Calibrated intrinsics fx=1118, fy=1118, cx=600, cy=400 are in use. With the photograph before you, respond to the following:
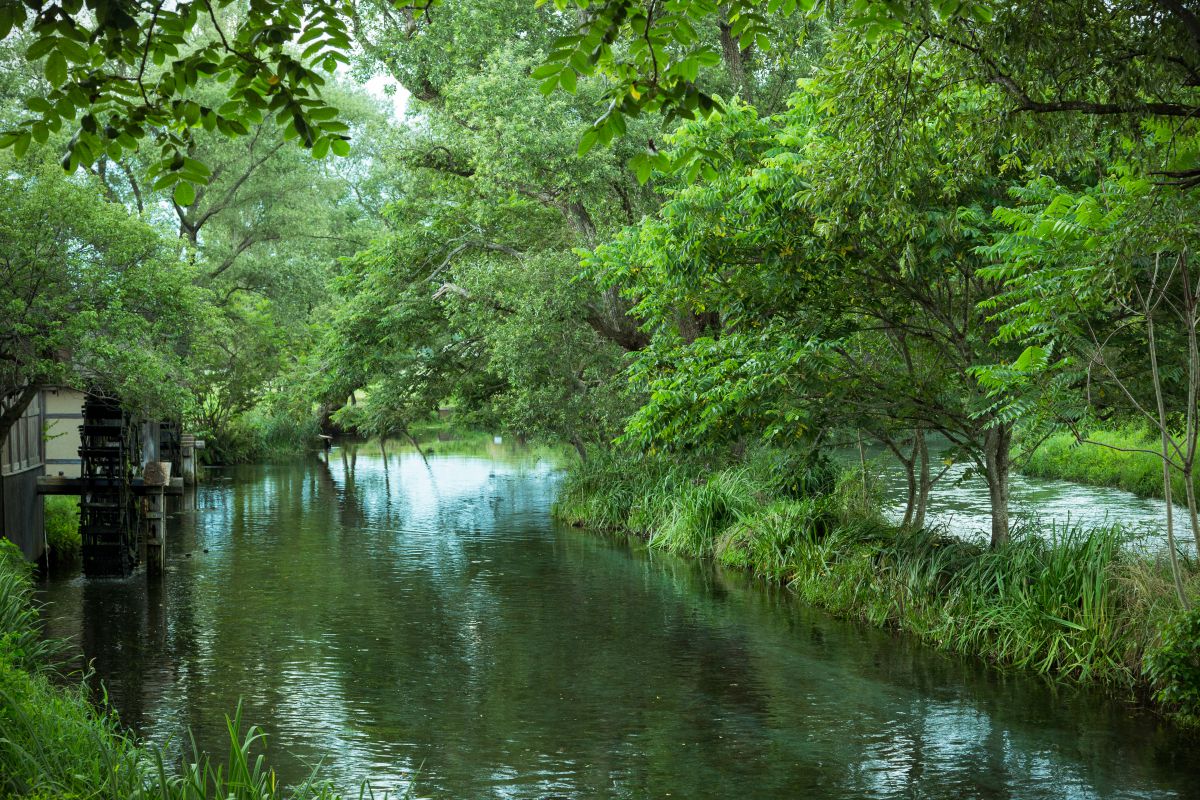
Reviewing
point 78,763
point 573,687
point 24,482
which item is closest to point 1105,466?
point 573,687

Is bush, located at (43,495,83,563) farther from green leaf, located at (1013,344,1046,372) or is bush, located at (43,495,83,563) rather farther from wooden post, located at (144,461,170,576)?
green leaf, located at (1013,344,1046,372)

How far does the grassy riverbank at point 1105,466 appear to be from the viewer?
81.3 ft

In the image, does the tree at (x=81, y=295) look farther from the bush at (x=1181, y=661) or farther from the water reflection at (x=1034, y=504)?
the bush at (x=1181, y=661)

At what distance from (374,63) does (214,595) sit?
508 inches

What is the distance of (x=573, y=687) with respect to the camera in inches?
473

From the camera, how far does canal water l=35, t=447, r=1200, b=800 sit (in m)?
9.20

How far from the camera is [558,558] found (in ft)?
67.3

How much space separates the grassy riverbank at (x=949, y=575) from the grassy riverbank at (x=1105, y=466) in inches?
331

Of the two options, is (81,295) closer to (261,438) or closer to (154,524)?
(154,524)

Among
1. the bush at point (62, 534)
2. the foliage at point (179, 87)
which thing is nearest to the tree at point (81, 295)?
the bush at point (62, 534)

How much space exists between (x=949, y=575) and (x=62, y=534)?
1622 cm

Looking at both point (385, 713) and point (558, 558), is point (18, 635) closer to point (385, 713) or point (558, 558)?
point (385, 713)

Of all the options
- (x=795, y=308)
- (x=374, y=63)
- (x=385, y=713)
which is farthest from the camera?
(x=374, y=63)

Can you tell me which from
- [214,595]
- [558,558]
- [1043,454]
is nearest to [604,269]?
[558,558]
